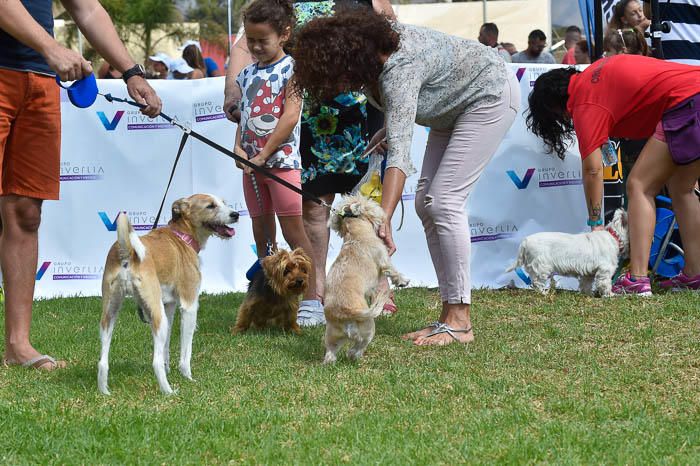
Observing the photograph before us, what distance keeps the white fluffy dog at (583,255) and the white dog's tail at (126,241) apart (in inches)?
153

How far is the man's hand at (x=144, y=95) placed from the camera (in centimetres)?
451

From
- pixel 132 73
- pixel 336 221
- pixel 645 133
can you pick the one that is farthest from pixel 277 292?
pixel 645 133

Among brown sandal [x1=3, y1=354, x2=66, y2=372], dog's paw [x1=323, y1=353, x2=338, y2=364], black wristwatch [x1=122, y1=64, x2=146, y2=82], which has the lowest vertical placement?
brown sandal [x1=3, y1=354, x2=66, y2=372]

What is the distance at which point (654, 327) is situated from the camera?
5535 mm

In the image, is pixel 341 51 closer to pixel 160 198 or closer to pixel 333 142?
pixel 333 142

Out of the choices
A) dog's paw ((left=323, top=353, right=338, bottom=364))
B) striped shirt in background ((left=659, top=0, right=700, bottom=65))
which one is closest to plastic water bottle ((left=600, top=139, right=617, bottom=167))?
striped shirt in background ((left=659, top=0, right=700, bottom=65))

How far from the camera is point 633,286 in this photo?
6766 millimetres

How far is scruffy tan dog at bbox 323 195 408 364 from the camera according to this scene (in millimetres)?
4531

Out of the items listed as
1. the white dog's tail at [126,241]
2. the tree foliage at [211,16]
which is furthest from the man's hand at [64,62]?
the tree foliage at [211,16]

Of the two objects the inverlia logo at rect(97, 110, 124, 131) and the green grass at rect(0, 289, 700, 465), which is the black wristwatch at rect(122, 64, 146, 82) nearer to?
the green grass at rect(0, 289, 700, 465)

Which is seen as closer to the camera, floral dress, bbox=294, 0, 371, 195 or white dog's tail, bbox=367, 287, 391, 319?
white dog's tail, bbox=367, 287, 391, 319

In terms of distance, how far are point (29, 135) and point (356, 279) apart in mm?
1824

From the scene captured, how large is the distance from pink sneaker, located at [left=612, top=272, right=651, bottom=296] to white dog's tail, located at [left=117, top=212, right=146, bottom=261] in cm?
408

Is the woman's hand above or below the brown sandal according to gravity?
above
